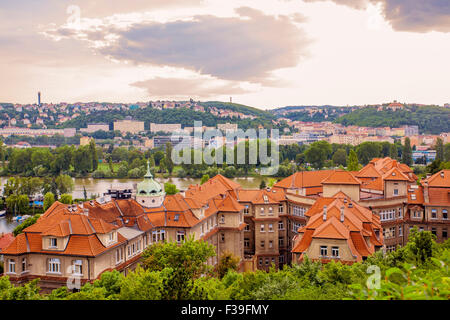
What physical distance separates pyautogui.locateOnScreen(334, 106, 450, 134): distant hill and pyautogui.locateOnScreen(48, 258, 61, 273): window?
120 m

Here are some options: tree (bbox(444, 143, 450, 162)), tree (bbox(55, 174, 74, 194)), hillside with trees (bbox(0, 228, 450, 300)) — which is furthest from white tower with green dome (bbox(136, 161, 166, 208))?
tree (bbox(444, 143, 450, 162))

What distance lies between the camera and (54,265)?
53.3ft

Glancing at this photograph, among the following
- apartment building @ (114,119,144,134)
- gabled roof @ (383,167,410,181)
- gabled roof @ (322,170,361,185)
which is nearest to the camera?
gabled roof @ (322,170,361,185)

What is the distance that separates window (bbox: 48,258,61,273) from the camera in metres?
16.2

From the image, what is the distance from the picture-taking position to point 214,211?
78.1 feet

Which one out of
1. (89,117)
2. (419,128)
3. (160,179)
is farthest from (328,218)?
(89,117)

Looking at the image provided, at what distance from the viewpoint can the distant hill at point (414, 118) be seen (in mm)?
122606

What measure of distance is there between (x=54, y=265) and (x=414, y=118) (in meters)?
128

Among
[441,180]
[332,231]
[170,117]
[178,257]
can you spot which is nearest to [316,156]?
[441,180]

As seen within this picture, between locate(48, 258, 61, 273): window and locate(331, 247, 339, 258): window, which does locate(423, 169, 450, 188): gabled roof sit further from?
locate(48, 258, 61, 273): window

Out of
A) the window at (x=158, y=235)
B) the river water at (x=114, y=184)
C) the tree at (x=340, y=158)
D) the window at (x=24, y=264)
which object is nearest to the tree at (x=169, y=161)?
the river water at (x=114, y=184)

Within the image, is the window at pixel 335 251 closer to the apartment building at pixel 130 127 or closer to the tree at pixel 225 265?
the tree at pixel 225 265

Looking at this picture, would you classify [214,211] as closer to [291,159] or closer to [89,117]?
[291,159]

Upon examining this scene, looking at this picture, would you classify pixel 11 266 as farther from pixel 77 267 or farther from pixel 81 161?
pixel 81 161
